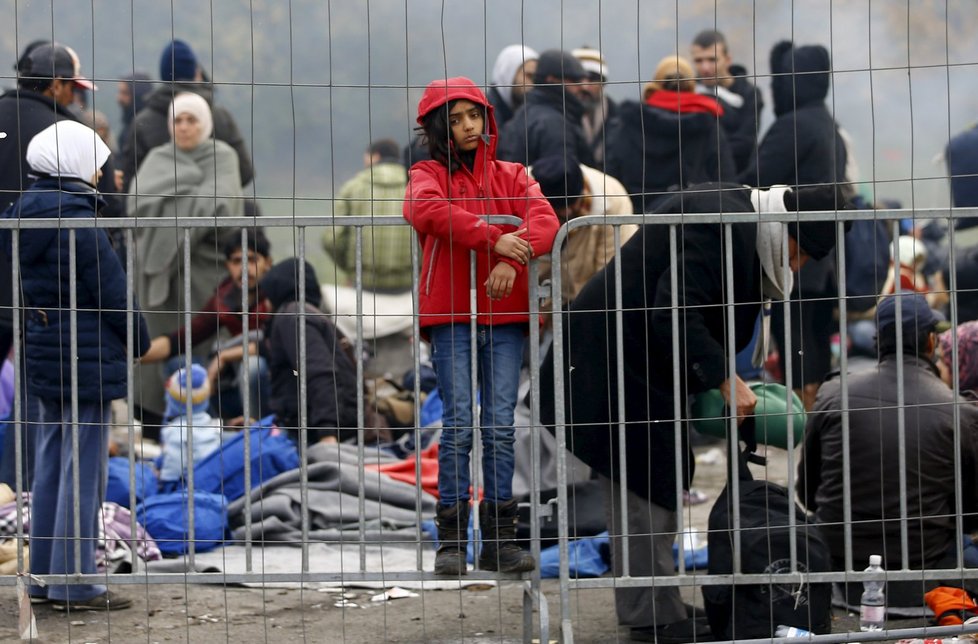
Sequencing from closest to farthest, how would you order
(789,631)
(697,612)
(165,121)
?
1. (789,631)
2. (697,612)
3. (165,121)

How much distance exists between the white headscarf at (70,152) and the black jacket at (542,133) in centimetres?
355

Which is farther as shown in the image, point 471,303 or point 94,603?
point 94,603

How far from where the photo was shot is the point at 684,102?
9.44 m

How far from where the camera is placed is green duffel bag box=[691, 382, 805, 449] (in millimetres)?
5582

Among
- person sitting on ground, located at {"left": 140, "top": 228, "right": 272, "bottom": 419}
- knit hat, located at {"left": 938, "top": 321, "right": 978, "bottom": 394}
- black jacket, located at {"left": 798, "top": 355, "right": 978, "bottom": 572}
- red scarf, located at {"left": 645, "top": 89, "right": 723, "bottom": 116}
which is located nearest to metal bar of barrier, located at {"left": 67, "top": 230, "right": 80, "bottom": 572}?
black jacket, located at {"left": 798, "top": 355, "right": 978, "bottom": 572}

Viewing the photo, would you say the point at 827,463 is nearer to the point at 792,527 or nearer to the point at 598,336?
the point at 792,527

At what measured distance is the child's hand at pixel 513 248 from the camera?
5.20 metres

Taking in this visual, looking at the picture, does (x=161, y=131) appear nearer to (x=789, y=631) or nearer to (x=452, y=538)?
(x=452, y=538)

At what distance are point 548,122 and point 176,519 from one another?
3674 millimetres

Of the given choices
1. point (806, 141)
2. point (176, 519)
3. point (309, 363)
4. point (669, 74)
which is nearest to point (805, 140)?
point (806, 141)

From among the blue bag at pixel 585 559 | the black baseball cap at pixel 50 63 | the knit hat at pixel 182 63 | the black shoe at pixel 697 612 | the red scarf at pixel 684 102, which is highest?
the knit hat at pixel 182 63

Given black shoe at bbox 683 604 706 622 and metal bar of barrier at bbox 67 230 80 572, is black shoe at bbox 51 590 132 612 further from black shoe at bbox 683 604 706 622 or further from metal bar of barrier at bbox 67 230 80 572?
black shoe at bbox 683 604 706 622

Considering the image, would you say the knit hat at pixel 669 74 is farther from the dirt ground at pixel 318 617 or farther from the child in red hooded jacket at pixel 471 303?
the child in red hooded jacket at pixel 471 303

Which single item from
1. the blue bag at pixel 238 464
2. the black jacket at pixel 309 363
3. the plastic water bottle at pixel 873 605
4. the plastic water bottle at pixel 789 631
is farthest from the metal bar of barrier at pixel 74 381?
the plastic water bottle at pixel 873 605
